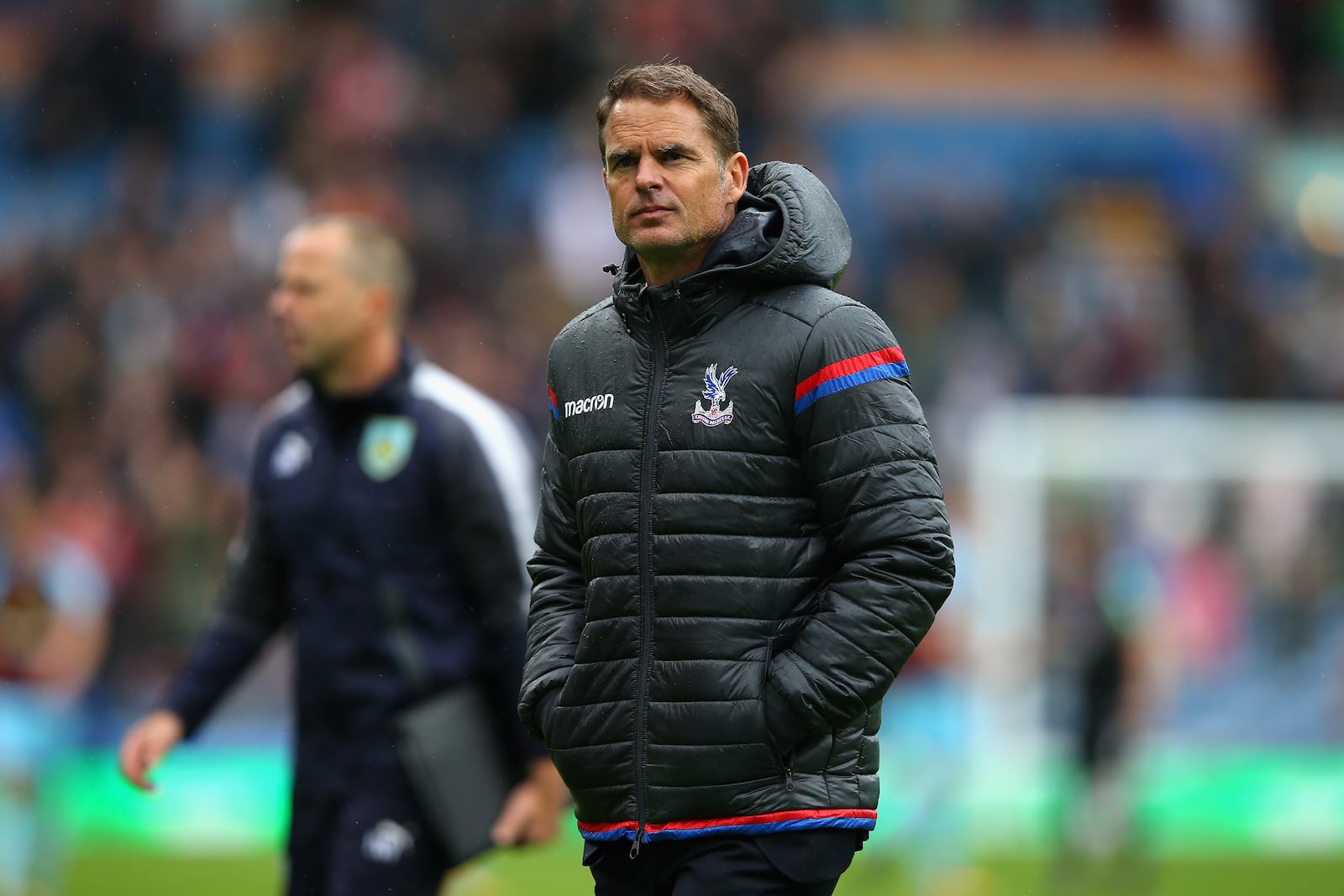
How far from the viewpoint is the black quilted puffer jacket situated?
11.6ft

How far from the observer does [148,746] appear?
5480mm

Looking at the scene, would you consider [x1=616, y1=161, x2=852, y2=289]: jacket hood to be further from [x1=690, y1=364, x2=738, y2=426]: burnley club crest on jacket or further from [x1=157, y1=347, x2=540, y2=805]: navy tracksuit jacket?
[x1=157, y1=347, x2=540, y2=805]: navy tracksuit jacket

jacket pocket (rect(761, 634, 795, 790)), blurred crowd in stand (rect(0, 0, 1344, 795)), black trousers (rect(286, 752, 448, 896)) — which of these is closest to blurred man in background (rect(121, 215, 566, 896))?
black trousers (rect(286, 752, 448, 896))

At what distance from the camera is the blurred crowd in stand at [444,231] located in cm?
1543

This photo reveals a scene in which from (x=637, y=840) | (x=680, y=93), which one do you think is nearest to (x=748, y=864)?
(x=637, y=840)

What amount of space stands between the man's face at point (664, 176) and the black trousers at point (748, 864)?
114 cm

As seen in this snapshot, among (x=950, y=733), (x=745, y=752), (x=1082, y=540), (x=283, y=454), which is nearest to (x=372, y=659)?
(x=283, y=454)

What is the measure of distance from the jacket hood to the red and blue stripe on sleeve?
0.76 ft

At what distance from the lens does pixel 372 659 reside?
5.33 metres

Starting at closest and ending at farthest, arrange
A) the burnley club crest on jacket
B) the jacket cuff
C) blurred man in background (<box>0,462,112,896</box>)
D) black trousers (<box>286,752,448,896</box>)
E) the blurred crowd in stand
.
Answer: the jacket cuff, the burnley club crest on jacket, black trousers (<box>286,752,448,896</box>), blurred man in background (<box>0,462,112,896</box>), the blurred crowd in stand

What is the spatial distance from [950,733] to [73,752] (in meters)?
5.72

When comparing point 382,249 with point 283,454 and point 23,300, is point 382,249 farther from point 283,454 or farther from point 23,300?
point 23,300

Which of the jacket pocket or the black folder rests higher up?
the jacket pocket

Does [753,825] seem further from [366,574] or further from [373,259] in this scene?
[373,259]
